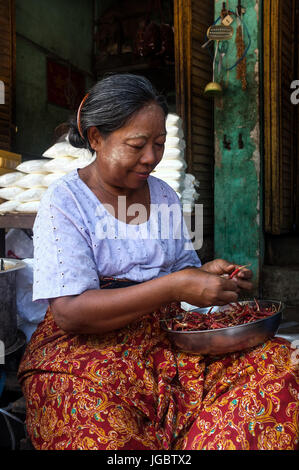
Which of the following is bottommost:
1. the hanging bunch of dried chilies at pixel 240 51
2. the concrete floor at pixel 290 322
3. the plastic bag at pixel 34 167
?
the concrete floor at pixel 290 322

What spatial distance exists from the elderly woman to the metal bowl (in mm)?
56

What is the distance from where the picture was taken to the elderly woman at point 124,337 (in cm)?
116

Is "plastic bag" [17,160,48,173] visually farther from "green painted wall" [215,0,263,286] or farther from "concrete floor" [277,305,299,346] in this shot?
"concrete floor" [277,305,299,346]

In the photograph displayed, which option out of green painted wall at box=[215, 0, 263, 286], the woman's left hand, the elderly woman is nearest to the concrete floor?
green painted wall at box=[215, 0, 263, 286]

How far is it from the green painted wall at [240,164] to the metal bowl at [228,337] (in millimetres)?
2496

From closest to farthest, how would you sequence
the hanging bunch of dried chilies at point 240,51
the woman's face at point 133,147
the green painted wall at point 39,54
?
1. the woman's face at point 133,147
2. the hanging bunch of dried chilies at point 240,51
3. the green painted wall at point 39,54

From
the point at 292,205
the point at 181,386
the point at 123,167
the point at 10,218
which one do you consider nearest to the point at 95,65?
the point at 292,205

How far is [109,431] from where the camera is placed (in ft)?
3.68

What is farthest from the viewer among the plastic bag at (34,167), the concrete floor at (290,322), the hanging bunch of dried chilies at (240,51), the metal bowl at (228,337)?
the hanging bunch of dried chilies at (240,51)

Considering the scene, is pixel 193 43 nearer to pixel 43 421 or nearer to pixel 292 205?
pixel 292 205

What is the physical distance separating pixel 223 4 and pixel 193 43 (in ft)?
1.53

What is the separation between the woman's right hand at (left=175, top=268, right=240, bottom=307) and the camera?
4.13 ft

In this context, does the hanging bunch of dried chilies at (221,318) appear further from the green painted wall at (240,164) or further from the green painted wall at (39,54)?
the green painted wall at (39,54)

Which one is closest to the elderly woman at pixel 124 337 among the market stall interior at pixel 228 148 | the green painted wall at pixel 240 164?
the market stall interior at pixel 228 148
